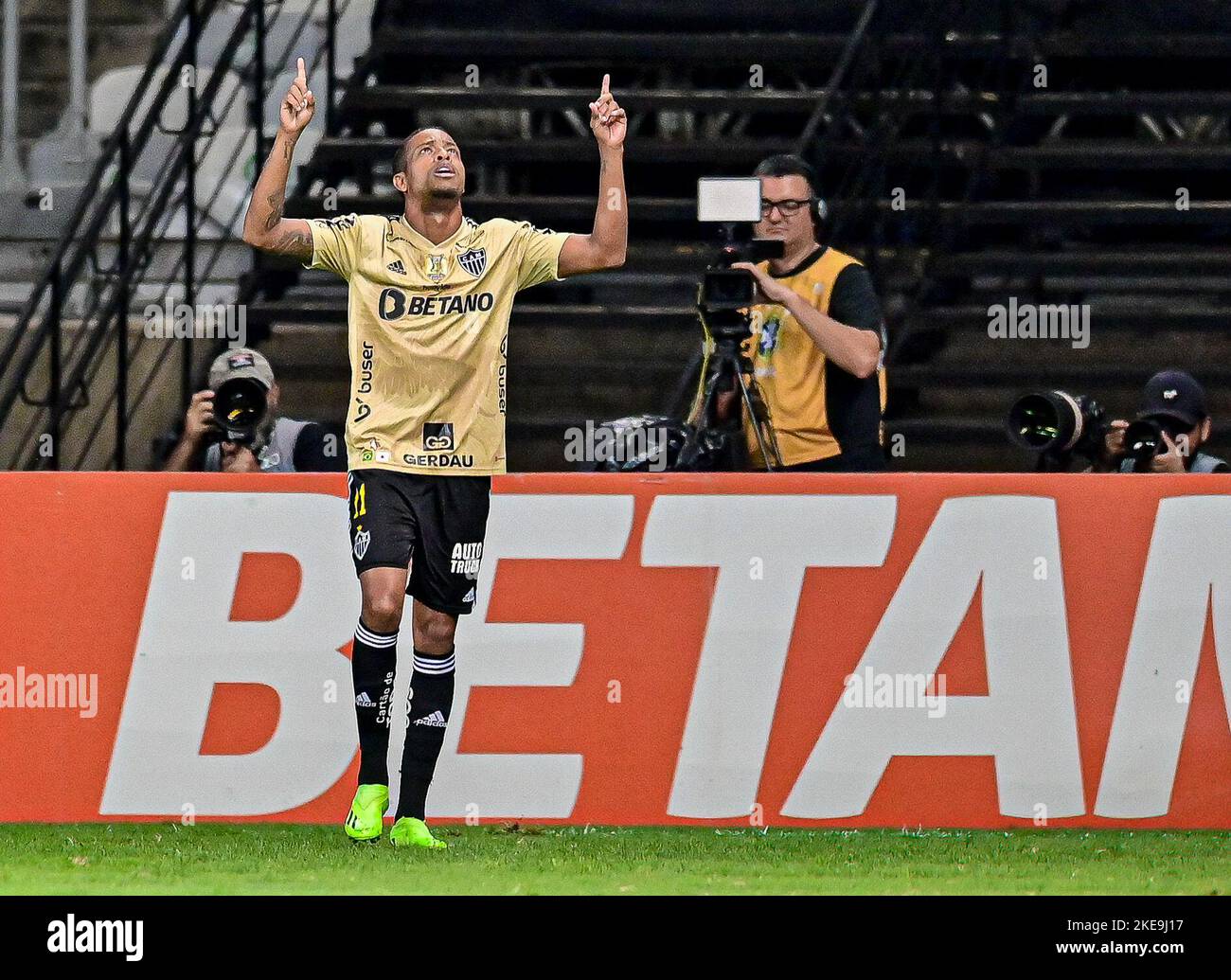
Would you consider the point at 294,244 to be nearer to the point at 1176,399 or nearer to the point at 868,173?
the point at 1176,399

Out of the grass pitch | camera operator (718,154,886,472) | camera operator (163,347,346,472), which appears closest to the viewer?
the grass pitch

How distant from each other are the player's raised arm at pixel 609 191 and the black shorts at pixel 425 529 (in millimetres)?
727

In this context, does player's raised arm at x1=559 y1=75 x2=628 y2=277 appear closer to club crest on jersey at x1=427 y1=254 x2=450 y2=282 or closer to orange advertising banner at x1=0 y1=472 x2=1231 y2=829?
club crest on jersey at x1=427 y1=254 x2=450 y2=282

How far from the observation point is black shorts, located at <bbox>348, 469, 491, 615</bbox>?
6743 millimetres

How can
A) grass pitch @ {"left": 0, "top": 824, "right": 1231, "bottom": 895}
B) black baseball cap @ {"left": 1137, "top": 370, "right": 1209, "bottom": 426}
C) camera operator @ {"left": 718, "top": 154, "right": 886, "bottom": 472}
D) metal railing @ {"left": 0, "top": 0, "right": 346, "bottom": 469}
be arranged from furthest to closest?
metal railing @ {"left": 0, "top": 0, "right": 346, "bottom": 469}
black baseball cap @ {"left": 1137, "top": 370, "right": 1209, "bottom": 426}
camera operator @ {"left": 718, "top": 154, "right": 886, "bottom": 472}
grass pitch @ {"left": 0, "top": 824, "right": 1231, "bottom": 895}

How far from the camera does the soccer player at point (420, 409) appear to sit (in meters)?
6.75

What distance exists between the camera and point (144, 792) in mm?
7273

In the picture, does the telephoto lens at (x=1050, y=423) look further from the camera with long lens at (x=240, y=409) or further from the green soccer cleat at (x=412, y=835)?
the camera with long lens at (x=240, y=409)

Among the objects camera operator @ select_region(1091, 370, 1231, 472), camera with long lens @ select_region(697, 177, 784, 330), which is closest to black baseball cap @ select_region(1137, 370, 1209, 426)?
camera operator @ select_region(1091, 370, 1231, 472)

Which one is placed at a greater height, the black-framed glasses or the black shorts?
the black-framed glasses

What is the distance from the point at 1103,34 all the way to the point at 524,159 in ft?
10.1

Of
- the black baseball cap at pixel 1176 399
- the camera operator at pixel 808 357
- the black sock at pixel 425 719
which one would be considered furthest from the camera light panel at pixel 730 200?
the black sock at pixel 425 719

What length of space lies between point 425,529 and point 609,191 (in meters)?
1.09

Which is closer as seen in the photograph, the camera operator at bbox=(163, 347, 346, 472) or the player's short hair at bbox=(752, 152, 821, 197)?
the player's short hair at bbox=(752, 152, 821, 197)
